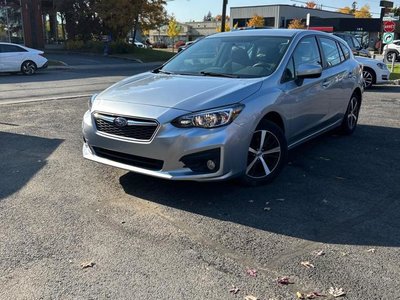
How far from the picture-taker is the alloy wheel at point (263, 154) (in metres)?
4.90

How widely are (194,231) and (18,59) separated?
18.0 metres

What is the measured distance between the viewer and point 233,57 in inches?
225

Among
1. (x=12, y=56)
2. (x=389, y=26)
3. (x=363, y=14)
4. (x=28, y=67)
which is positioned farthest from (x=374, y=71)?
(x=363, y=14)

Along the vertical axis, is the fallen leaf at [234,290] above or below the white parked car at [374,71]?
below

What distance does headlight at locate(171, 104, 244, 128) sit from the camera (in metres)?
4.35

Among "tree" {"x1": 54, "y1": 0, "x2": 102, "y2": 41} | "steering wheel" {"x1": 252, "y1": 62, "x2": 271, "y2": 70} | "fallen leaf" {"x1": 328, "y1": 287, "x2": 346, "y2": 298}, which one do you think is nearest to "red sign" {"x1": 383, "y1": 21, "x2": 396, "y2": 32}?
"steering wheel" {"x1": 252, "y1": 62, "x2": 271, "y2": 70}

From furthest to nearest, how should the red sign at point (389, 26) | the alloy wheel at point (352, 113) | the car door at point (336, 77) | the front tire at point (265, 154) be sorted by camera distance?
the red sign at point (389, 26)
the alloy wheel at point (352, 113)
the car door at point (336, 77)
the front tire at point (265, 154)

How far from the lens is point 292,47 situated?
5.65 m

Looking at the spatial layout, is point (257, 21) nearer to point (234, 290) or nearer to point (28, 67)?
point (28, 67)

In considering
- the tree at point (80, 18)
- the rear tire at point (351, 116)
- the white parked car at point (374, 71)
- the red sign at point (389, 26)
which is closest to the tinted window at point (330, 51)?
the rear tire at point (351, 116)

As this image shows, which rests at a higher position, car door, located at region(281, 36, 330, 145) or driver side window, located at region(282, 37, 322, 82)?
driver side window, located at region(282, 37, 322, 82)

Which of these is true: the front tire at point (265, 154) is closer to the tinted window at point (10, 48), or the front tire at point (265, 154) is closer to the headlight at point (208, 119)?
the headlight at point (208, 119)

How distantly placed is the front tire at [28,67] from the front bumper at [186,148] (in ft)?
55.8

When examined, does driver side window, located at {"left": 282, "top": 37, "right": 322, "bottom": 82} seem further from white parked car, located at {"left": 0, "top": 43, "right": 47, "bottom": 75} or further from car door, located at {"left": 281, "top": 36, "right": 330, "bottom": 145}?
white parked car, located at {"left": 0, "top": 43, "right": 47, "bottom": 75}
